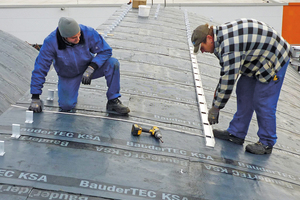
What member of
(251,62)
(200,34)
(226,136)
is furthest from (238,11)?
(200,34)

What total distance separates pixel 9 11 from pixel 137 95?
43.1 ft

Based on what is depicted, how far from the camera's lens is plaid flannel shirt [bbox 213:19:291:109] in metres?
3.14

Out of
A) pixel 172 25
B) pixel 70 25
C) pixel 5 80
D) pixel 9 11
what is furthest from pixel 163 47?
pixel 9 11

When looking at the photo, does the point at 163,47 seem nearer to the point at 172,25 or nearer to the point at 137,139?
the point at 172,25

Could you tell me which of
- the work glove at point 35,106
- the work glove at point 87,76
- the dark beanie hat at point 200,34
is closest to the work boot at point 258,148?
the dark beanie hat at point 200,34

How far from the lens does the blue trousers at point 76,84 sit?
3849mm

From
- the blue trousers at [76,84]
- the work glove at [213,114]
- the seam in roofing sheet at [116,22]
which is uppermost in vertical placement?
the seam in roofing sheet at [116,22]

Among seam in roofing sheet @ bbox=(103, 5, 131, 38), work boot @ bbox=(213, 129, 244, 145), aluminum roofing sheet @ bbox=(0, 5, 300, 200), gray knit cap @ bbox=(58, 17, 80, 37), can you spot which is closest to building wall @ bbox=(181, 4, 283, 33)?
seam in roofing sheet @ bbox=(103, 5, 131, 38)

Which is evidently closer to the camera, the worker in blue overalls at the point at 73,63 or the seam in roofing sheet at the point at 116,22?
the worker in blue overalls at the point at 73,63

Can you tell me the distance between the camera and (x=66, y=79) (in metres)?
3.94

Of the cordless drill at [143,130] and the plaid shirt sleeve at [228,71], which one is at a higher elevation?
the plaid shirt sleeve at [228,71]

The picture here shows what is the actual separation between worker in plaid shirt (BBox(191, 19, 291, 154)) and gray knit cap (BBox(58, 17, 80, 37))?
1.20m

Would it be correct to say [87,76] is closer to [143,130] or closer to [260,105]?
[143,130]

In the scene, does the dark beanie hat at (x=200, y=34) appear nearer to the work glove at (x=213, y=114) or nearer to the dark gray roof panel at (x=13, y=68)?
the work glove at (x=213, y=114)
